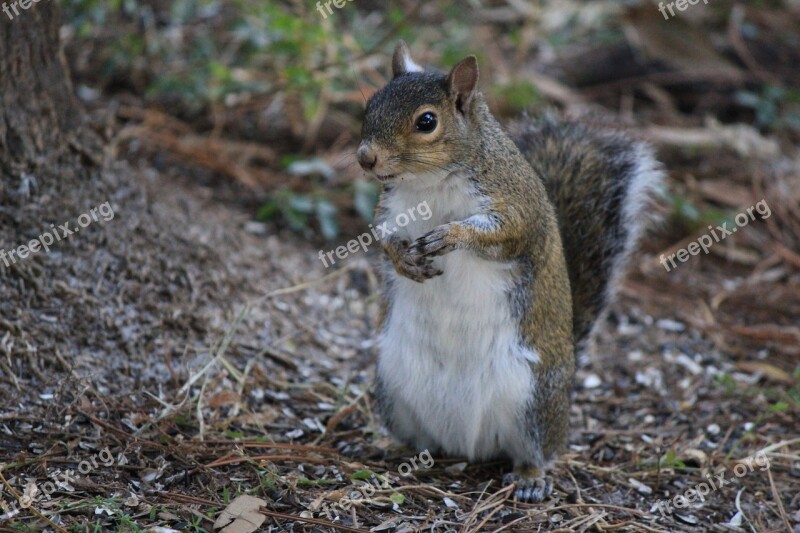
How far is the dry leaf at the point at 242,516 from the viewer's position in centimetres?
221

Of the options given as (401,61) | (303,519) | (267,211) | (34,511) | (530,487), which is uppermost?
(401,61)

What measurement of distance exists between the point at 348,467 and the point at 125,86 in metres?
2.87

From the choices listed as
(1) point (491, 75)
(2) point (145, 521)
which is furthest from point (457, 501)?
(1) point (491, 75)

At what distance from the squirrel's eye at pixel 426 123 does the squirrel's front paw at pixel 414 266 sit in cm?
31

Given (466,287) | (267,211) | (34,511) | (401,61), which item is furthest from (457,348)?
(267,211)

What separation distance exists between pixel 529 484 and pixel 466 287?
617 mm

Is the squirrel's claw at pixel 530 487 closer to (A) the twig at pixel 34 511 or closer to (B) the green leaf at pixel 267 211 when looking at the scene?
(A) the twig at pixel 34 511

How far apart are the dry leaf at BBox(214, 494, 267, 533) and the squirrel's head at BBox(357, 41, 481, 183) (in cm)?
87

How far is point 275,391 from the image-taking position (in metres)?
3.09

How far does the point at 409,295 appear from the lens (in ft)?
8.45

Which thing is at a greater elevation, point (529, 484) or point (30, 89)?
point (30, 89)

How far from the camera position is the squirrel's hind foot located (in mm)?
2634

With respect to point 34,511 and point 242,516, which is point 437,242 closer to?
point 242,516

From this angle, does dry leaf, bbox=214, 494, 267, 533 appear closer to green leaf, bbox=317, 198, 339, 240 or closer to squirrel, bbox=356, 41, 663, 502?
squirrel, bbox=356, 41, 663, 502
